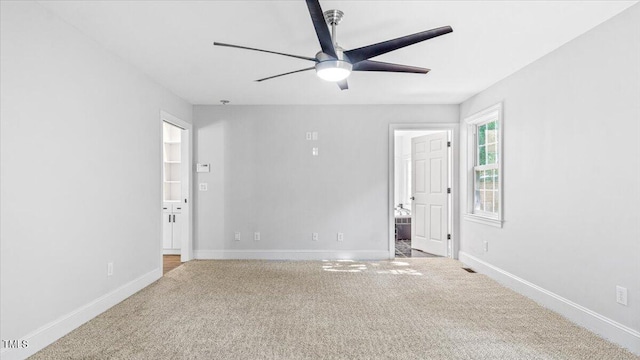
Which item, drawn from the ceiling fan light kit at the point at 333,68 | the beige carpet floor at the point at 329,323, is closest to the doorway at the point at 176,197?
the beige carpet floor at the point at 329,323

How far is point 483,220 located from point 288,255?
113 inches

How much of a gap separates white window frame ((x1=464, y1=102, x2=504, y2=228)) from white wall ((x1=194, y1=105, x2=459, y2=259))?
49 cm

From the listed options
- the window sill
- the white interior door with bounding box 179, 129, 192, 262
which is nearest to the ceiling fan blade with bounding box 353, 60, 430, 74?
the window sill

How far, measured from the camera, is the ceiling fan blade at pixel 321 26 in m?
1.97

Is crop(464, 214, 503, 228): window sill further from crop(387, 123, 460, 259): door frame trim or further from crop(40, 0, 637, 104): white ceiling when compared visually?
crop(40, 0, 637, 104): white ceiling

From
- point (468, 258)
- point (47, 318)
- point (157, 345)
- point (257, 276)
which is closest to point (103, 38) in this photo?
point (47, 318)

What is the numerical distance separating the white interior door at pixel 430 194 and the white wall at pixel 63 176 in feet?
14.1

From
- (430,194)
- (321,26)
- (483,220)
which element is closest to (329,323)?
(321,26)

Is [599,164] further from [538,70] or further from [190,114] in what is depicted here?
[190,114]

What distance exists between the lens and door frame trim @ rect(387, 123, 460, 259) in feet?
18.1

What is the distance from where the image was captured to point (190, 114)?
5.53 metres

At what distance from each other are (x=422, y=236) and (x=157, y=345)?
4.67 metres

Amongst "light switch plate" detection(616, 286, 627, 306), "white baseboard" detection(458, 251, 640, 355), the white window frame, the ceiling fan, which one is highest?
the ceiling fan

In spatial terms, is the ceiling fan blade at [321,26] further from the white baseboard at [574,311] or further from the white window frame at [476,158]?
the white baseboard at [574,311]
